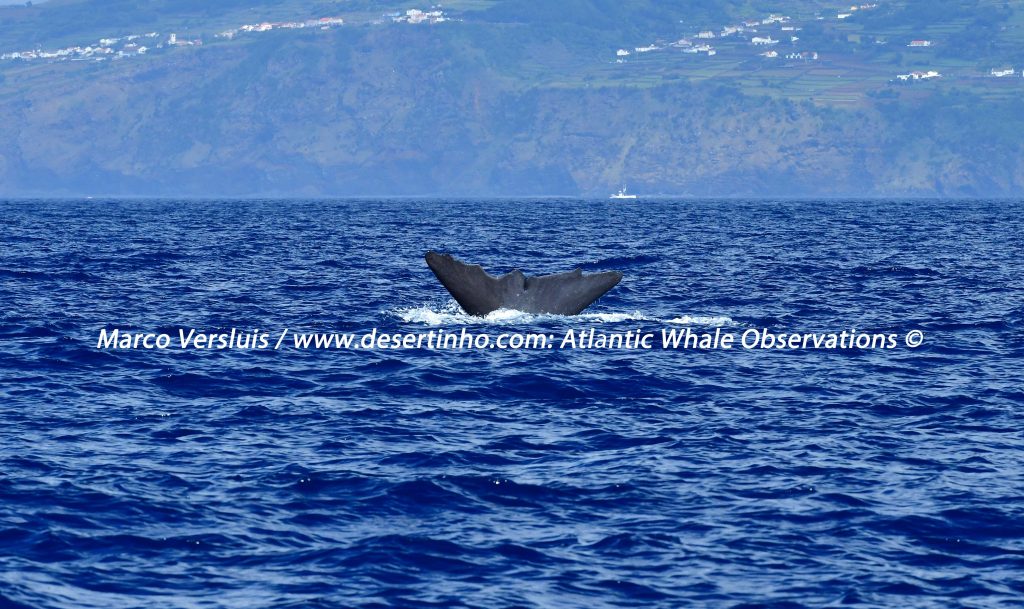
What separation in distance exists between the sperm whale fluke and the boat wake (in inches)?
7.1

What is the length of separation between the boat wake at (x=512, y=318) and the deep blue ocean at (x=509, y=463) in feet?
0.46

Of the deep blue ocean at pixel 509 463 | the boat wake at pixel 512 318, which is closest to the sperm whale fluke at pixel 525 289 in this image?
the boat wake at pixel 512 318

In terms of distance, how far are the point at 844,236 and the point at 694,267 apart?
32.2 m

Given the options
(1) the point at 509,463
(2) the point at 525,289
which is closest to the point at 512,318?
(2) the point at 525,289

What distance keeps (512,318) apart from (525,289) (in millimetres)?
1273

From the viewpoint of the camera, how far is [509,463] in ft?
65.4

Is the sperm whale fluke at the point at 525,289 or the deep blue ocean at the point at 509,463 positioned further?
the sperm whale fluke at the point at 525,289

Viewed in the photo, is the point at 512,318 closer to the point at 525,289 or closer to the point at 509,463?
the point at 525,289

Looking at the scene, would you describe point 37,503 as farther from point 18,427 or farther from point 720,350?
point 720,350

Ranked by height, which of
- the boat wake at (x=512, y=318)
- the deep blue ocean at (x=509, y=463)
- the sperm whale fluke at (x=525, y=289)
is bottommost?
the deep blue ocean at (x=509, y=463)

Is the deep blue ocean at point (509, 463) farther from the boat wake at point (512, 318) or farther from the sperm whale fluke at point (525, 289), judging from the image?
the sperm whale fluke at point (525, 289)

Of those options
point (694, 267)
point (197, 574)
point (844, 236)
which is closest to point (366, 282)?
point (694, 267)

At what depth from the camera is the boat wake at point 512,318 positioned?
112 ft

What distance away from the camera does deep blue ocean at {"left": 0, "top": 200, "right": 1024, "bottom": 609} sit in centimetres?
1544
